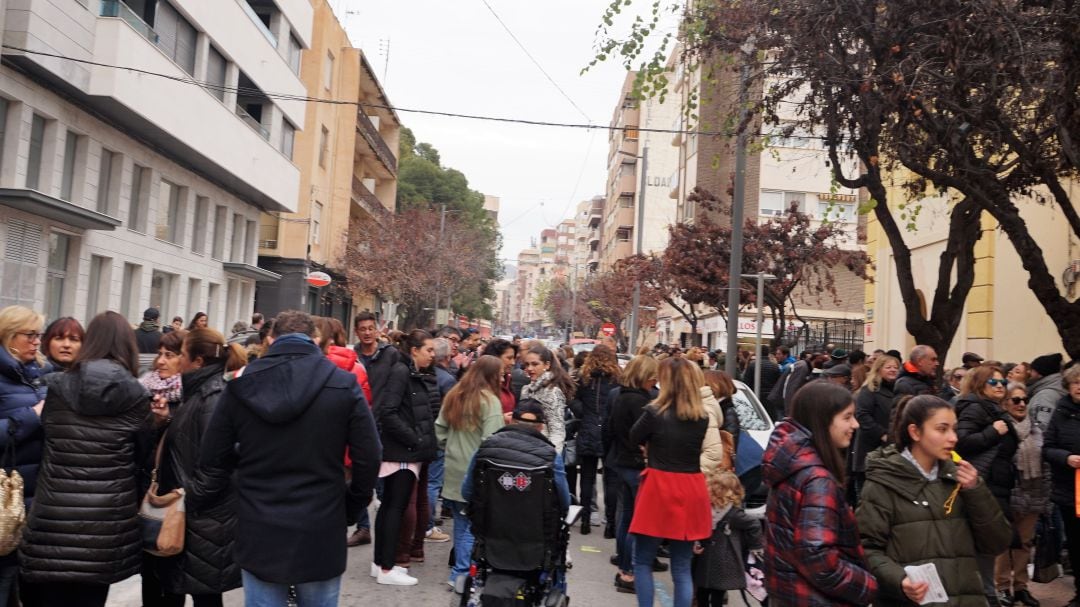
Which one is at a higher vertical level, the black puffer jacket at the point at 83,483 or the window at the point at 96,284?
the window at the point at 96,284

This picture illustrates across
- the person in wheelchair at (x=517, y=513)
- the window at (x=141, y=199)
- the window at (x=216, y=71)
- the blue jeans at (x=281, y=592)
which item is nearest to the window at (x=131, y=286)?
the window at (x=141, y=199)

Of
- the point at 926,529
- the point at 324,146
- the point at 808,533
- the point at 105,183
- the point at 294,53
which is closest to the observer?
the point at 808,533

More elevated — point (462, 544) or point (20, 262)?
point (20, 262)

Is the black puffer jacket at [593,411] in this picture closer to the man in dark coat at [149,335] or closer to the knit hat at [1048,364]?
the knit hat at [1048,364]

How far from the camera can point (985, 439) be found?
23.4ft

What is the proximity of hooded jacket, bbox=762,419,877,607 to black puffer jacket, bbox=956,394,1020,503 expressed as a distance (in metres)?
3.70

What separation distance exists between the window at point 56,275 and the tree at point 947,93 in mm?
14028

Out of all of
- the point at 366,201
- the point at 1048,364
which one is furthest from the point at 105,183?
the point at 366,201

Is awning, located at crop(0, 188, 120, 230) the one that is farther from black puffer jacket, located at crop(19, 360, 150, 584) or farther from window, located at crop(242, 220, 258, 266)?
black puffer jacket, located at crop(19, 360, 150, 584)

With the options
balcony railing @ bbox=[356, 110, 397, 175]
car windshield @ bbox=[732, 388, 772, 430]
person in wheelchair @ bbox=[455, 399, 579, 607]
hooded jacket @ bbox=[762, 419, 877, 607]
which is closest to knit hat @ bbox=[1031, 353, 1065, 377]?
car windshield @ bbox=[732, 388, 772, 430]

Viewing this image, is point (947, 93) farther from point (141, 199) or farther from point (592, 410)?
point (141, 199)

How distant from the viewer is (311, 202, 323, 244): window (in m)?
39.0

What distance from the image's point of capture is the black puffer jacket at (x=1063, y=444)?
22.8ft

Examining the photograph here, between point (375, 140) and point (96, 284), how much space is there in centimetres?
2817
